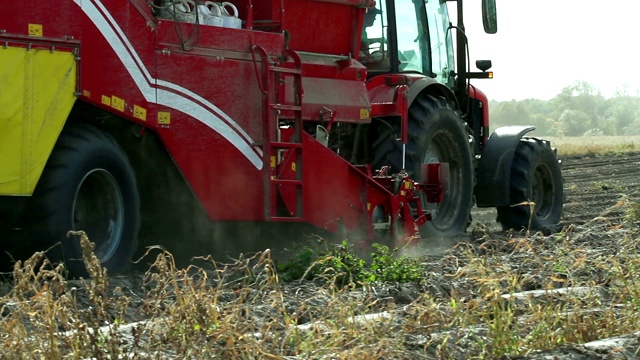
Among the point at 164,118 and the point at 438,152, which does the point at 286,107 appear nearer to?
the point at 164,118

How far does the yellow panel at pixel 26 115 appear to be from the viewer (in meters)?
7.72

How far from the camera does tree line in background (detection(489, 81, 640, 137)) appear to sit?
80.3 m

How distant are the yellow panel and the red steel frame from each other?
0.47 ft

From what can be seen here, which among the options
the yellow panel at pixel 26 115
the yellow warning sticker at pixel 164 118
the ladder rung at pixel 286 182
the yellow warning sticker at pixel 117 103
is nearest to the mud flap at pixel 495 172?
the ladder rung at pixel 286 182

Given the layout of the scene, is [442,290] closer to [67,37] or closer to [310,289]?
[310,289]

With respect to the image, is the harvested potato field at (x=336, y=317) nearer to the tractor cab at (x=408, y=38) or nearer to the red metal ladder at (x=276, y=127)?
the red metal ladder at (x=276, y=127)

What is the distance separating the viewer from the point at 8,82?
303 inches

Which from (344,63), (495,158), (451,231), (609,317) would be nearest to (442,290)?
(609,317)

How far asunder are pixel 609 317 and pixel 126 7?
415cm

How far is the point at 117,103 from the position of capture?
852cm

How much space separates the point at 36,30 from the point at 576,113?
80488 millimetres

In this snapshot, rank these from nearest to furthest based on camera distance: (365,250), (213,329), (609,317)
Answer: (213,329), (609,317), (365,250)

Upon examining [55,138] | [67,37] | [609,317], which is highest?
[67,37]

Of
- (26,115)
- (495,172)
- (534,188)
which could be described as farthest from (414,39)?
(26,115)
